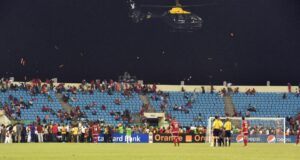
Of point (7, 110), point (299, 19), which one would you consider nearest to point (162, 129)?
point (7, 110)

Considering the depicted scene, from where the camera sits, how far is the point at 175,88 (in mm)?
82500

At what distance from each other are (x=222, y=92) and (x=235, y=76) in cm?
225

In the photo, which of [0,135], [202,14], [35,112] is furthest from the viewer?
[202,14]

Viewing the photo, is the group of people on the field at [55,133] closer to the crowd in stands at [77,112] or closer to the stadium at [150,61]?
the crowd in stands at [77,112]

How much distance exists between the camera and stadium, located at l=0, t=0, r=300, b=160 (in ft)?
250

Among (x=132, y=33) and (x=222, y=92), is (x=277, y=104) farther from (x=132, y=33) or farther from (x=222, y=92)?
(x=132, y=33)

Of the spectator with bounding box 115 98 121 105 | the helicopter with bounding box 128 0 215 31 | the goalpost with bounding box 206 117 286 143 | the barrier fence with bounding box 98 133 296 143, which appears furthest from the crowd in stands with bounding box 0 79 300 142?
the helicopter with bounding box 128 0 215 31

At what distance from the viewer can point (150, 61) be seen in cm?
8125
